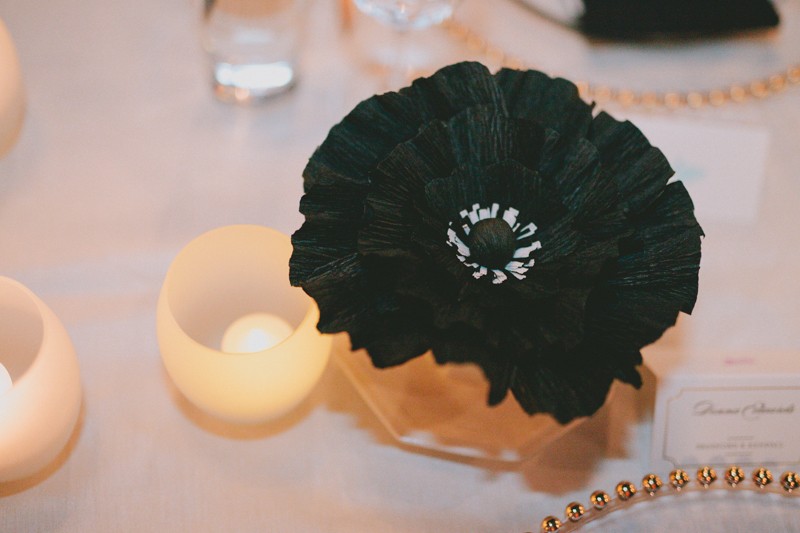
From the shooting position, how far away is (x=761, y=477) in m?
Answer: 0.46

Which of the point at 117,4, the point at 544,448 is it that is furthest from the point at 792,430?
the point at 117,4

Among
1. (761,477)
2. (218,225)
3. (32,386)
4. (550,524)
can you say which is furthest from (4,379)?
(761,477)

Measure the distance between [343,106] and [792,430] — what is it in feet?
1.21

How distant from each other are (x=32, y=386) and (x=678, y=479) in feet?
1.08

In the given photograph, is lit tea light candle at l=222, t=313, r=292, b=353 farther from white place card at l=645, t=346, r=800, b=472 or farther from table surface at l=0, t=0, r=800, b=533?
white place card at l=645, t=346, r=800, b=472

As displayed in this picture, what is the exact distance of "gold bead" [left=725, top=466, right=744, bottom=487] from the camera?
1.51 feet

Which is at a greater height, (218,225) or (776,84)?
(776,84)

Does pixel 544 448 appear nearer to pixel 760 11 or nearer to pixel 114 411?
pixel 114 411

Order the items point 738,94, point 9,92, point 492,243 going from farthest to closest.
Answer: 1. point 738,94
2. point 9,92
3. point 492,243

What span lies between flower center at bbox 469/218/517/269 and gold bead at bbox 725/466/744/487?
0.59 feet

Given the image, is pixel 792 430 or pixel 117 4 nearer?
pixel 792 430

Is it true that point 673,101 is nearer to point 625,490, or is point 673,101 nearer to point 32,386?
A: point 625,490

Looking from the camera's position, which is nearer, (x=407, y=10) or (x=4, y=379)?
(x=4, y=379)

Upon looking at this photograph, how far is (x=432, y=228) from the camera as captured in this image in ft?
1.27
